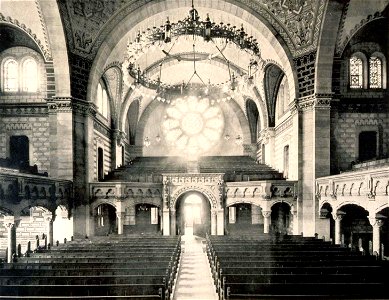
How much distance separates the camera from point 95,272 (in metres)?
9.76

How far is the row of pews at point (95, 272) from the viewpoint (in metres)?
7.77

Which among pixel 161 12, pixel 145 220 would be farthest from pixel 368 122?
pixel 145 220

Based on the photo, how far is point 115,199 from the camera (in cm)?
2031

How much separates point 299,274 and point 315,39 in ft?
43.8

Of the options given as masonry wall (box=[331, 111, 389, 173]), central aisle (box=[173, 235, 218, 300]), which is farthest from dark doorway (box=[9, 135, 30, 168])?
masonry wall (box=[331, 111, 389, 173])

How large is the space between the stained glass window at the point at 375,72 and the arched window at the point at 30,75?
56.8 ft

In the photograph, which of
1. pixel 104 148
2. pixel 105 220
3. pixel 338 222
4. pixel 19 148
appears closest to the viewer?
pixel 338 222

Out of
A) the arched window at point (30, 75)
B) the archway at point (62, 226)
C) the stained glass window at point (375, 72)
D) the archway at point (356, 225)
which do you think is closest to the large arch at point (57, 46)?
the arched window at point (30, 75)

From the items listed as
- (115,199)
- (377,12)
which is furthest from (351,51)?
(115,199)

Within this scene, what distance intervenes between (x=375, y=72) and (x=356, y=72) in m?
1.00

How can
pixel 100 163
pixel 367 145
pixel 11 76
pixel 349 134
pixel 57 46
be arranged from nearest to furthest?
pixel 57 46, pixel 349 134, pixel 367 145, pixel 11 76, pixel 100 163

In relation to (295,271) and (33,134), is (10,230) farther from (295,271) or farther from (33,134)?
(295,271)

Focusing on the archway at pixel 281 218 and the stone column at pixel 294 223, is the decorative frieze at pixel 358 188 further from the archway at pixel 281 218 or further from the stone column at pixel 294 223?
the archway at pixel 281 218

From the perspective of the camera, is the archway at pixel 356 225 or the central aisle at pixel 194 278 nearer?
the central aisle at pixel 194 278
